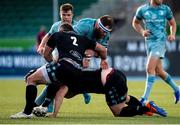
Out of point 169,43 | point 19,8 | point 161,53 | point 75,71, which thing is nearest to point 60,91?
point 75,71

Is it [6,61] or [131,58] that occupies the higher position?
[131,58]

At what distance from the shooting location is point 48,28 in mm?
29812

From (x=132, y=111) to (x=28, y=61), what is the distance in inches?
659

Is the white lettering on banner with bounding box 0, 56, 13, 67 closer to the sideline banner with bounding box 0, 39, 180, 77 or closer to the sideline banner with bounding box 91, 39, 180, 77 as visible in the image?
the sideline banner with bounding box 0, 39, 180, 77

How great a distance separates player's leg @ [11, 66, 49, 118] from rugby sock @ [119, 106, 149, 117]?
129 centimetres

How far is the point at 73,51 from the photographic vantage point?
37.5ft

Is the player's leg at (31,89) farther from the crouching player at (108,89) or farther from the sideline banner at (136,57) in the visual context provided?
the sideline banner at (136,57)

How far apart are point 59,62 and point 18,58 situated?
17.3 meters

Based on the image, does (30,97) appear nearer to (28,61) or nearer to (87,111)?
(87,111)

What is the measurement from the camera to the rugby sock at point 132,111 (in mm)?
11664

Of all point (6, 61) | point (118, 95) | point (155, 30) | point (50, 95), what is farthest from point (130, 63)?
point (118, 95)

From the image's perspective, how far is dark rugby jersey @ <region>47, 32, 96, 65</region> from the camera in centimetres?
1144

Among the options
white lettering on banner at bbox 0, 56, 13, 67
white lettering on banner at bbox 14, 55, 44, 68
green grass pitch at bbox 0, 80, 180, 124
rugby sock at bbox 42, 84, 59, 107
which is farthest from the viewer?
white lettering on banner at bbox 0, 56, 13, 67

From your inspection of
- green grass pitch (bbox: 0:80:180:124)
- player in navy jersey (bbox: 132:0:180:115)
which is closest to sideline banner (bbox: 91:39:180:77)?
green grass pitch (bbox: 0:80:180:124)
